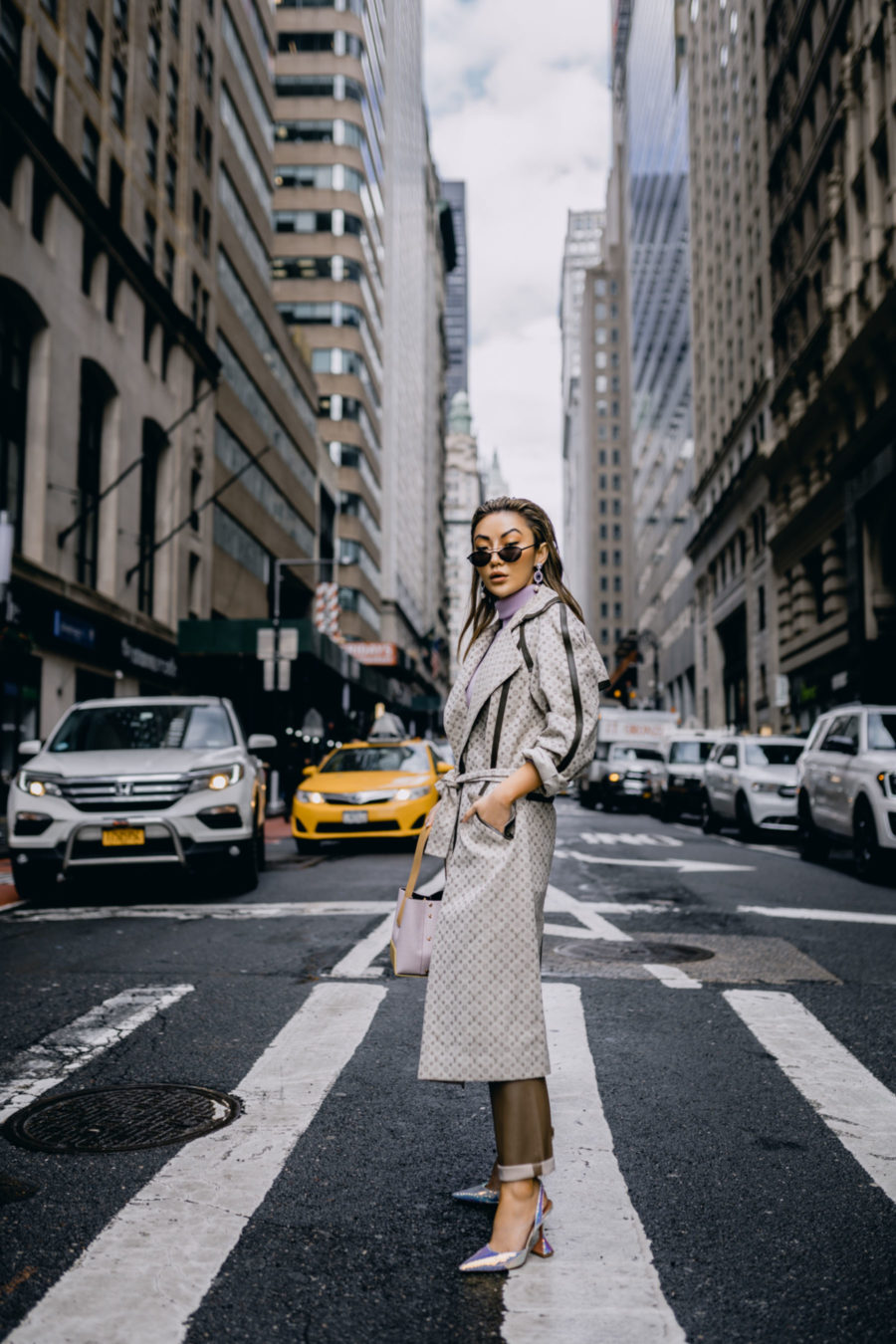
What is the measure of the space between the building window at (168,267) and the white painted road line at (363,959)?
29474 millimetres

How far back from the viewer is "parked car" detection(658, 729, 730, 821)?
992 inches

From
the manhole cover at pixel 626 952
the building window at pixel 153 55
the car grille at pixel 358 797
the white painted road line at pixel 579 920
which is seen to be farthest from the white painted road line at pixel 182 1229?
the building window at pixel 153 55

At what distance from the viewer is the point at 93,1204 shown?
3287 mm

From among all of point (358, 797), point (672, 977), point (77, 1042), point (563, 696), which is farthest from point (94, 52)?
point (563, 696)

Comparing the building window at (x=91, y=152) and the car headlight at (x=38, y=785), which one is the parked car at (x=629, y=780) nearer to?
the building window at (x=91, y=152)

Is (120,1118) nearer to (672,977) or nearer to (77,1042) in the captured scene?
(77,1042)

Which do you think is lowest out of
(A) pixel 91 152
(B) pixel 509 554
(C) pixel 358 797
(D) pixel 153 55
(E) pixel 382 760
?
(C) pixel 358 797

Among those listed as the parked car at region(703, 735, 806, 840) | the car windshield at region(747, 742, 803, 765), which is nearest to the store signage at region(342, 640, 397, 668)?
the parked car at region(703, 735, 806, 840)

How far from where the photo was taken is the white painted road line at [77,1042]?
4.45 metres

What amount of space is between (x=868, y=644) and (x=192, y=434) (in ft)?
66.7

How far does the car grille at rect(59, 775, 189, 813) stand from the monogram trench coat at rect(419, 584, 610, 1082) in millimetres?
7048

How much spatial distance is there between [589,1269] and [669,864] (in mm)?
11274

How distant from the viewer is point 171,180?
115 ft

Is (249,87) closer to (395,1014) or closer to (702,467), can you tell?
(702,467)
